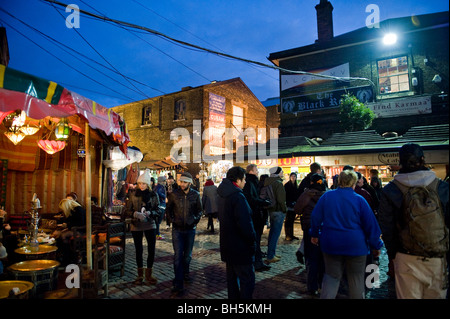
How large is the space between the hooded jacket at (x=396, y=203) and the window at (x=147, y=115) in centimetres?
2413

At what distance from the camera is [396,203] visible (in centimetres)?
289

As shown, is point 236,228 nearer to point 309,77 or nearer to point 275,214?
point 275,214

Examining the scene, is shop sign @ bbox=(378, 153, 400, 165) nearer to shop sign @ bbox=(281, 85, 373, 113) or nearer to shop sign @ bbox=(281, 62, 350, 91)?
shop sign @ bbox=(281, 85, 373, 113)

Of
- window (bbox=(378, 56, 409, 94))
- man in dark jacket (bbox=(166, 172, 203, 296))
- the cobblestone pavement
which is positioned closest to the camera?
the cobblestone pavement

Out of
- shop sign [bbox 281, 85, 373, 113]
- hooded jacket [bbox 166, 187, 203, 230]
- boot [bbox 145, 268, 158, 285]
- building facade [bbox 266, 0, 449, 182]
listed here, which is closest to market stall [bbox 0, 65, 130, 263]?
boot [bbox 145, 268, 158, 285]

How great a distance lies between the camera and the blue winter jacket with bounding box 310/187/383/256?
3.11 m

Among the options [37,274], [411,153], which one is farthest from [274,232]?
[37,274]

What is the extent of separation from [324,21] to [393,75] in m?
6.08

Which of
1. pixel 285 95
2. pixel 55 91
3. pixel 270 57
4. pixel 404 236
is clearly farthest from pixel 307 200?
pixel 270 57

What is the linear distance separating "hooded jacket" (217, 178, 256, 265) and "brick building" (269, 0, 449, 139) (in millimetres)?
14209

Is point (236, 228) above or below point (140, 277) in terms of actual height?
above

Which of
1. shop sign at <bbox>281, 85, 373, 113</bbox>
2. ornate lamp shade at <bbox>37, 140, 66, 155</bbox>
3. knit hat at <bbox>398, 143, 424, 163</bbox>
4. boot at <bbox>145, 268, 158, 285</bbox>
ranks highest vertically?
shop sign at <bbox>281, 85, 373, 113</bbox>

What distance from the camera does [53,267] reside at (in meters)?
4.27

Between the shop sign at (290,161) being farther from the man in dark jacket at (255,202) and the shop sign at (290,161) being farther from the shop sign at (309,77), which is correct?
the man in dark jacket at (255,202)
